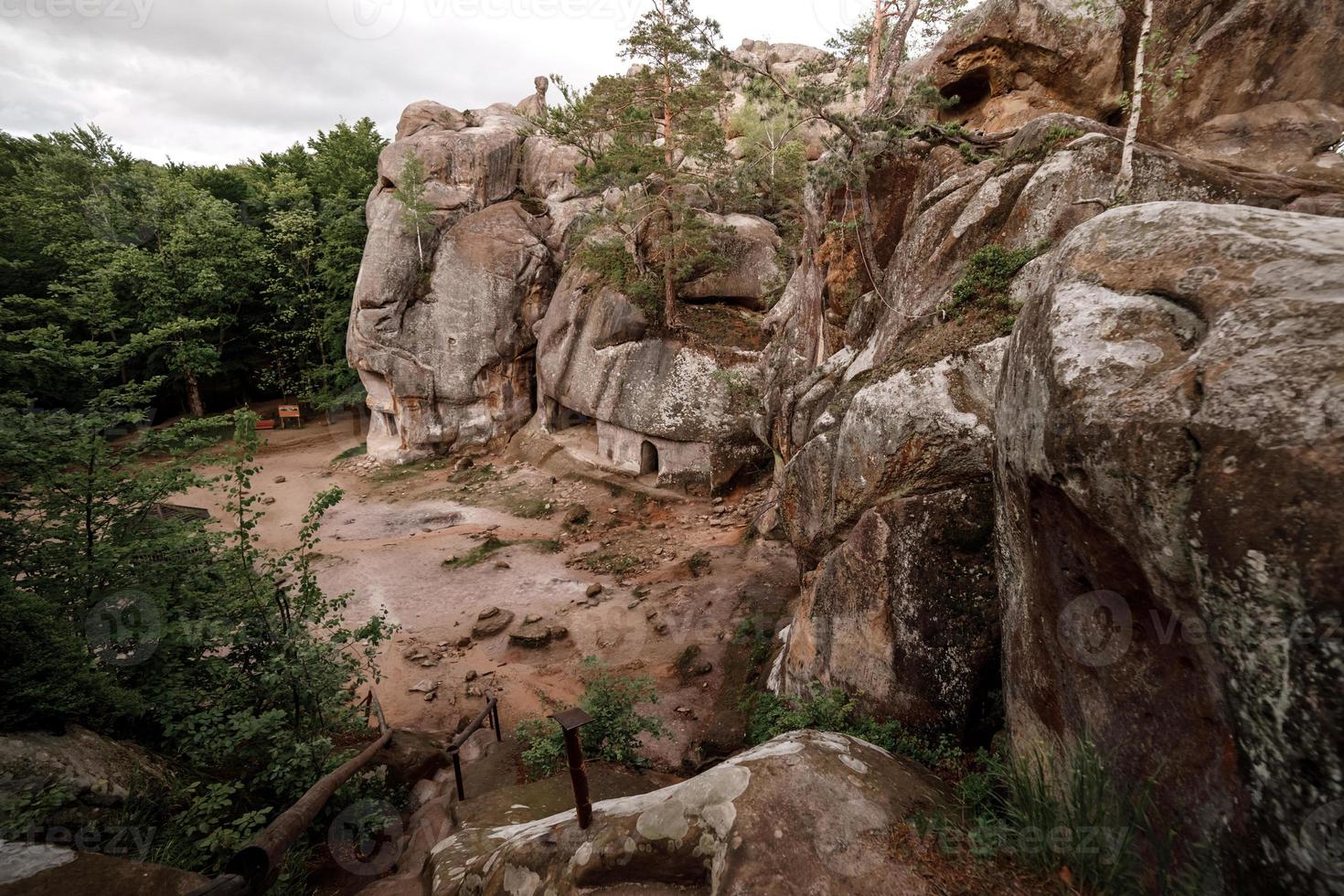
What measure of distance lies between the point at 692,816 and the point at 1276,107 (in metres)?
12.5

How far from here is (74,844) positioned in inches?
168

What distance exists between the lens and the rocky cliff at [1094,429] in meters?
2.58

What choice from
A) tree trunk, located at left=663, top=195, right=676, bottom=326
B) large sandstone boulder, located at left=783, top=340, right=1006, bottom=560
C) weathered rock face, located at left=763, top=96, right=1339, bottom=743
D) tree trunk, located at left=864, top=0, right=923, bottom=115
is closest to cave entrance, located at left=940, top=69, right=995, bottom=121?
tree trunk, located at left=864, top=0, right=923, bottom=115

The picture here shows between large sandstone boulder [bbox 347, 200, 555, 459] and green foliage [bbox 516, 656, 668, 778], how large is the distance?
17576mm

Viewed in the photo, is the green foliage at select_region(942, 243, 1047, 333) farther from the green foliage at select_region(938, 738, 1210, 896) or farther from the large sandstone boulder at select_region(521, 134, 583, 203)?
the large sandstone boulder at select_region(521, 134, 583, 203)

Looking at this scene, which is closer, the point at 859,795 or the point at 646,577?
the point at 859,795

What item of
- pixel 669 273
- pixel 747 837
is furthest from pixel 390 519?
pixel 747 837

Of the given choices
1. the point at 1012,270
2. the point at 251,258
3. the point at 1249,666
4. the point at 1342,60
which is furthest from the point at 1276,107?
the point at 251,258

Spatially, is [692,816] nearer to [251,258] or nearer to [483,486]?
[483,486]

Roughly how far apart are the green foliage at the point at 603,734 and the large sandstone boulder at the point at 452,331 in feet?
57.7

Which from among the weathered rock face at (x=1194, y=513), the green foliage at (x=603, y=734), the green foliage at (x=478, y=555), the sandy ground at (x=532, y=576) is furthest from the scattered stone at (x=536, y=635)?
the weathered rock face at (x=1194, y=513)

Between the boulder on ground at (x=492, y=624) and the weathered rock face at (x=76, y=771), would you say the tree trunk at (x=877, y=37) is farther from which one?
the weathered rock face at (x=76, y=771)

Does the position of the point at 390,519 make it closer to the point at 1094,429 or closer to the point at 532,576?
the point at 532,576

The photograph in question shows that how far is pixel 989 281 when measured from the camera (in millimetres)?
7402
